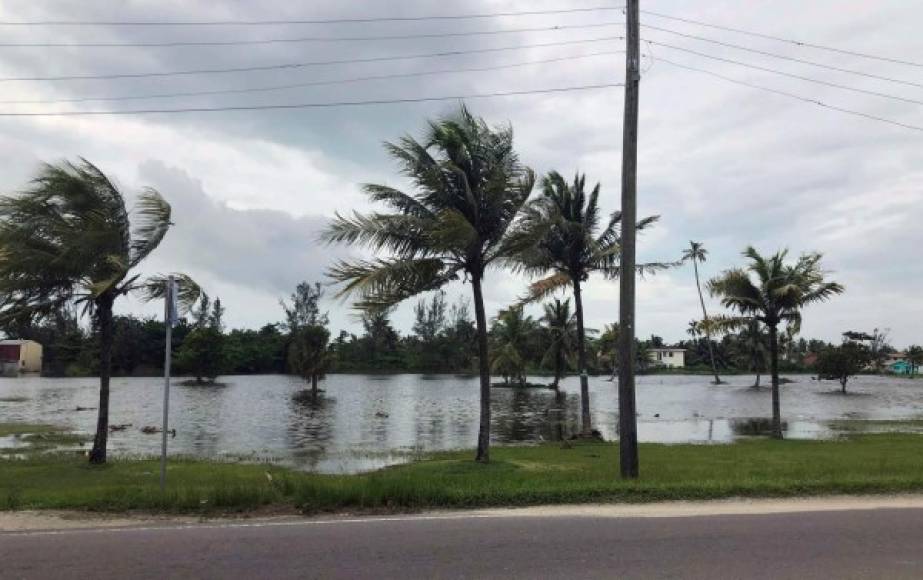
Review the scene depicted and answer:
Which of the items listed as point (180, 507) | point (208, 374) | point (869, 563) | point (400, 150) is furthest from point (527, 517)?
point (208, 374)

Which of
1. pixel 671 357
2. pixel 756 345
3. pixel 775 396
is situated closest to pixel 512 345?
pixel 756 345

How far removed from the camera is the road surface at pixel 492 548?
675cm

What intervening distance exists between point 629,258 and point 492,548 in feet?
23.8

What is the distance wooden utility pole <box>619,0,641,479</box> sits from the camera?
13227 millimetres

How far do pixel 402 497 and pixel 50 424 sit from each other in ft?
101

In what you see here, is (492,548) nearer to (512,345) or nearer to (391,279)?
(391,279)

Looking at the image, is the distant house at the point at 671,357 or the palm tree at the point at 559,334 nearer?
the palm tree at the point at 559,334

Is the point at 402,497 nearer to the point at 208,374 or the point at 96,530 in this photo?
the point at 96,530

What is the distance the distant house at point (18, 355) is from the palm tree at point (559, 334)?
78860 mm

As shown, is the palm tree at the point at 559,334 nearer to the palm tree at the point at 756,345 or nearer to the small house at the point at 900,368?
the palm tree at the point at 756,345

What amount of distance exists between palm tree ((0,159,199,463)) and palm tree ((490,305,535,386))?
6060 centimetres

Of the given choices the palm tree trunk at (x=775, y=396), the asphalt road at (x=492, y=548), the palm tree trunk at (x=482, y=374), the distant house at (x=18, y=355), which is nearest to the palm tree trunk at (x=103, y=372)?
the palm tree trunk at (x=482, y=374)

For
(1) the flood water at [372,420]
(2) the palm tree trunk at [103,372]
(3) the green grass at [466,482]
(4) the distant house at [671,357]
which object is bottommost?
(1) the flood water at [372,420]

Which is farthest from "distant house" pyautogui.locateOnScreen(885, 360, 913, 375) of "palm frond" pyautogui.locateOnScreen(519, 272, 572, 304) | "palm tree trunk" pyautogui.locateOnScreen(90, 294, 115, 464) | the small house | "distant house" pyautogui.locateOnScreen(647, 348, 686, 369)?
"palm tree trunk" pyautogui.locateOnScreen(90, 294, 115, 464)
